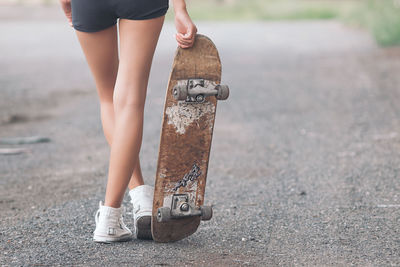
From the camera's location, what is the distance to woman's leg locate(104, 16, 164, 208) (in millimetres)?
2652

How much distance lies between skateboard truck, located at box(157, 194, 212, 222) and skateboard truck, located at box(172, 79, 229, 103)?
0.44 m

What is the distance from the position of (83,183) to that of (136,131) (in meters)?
1.56

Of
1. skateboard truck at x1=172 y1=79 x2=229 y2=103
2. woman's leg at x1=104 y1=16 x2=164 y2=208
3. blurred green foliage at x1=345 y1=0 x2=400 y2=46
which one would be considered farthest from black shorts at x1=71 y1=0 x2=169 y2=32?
blurred green foliage at x1=345 y1=0 x2=400 y2=46

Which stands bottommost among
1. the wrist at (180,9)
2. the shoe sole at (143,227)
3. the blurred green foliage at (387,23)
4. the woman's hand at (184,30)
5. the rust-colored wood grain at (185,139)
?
the blurred green foliage at (387,23)

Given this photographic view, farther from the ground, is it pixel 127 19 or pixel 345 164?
pixel 127 19

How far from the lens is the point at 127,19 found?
264 centimetres

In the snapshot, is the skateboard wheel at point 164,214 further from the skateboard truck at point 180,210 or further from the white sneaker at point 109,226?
the white sneaker at point 109,226

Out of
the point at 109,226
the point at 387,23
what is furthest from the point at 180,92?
the point at 387,23

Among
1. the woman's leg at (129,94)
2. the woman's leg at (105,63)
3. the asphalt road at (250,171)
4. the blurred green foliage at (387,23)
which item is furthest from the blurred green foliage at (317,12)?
the woman's leg at (129,94)

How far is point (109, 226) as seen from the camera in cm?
279

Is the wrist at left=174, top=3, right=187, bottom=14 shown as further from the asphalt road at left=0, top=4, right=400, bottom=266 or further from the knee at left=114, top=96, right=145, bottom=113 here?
the asphalt road at left=0, top=4, right=400, bottom=266

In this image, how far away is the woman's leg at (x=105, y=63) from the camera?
277 cm

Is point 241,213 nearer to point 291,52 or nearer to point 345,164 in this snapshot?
point 345,164

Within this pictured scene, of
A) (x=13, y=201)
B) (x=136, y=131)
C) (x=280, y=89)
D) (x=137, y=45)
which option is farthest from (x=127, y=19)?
(x=280, y=89)
